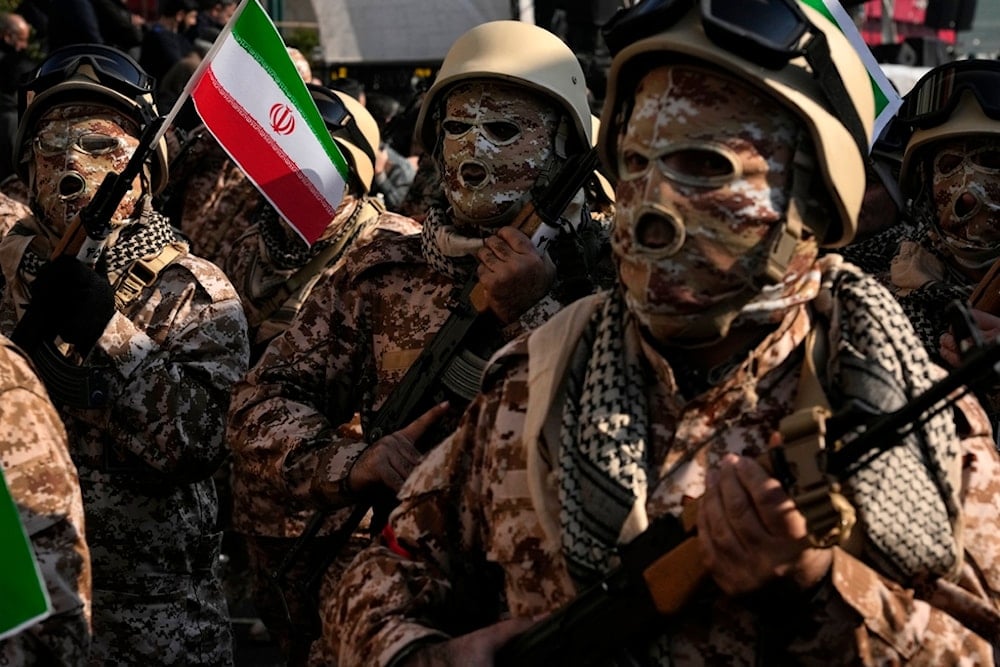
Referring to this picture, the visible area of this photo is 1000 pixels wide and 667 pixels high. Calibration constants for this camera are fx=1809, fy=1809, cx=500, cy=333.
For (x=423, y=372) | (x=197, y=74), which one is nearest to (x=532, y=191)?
(x=423, y=372)

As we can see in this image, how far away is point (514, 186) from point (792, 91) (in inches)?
84.4

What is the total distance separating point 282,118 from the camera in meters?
6.36

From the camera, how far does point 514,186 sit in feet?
17.6

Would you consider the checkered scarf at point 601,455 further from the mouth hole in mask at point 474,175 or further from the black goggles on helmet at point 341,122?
the black goggles on helmet at point 341,122

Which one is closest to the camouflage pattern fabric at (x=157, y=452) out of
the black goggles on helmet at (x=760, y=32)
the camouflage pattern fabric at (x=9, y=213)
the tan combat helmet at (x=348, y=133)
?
the tan combat helmet at (x=348, y=133)

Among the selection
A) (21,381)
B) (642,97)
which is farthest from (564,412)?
(21,381)

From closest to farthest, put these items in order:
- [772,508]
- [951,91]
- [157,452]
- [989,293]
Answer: [772,508] → [989,293] → [157,452] → [951,91]

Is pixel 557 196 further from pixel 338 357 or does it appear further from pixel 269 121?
pixel 269 121

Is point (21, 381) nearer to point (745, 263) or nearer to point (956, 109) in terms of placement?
point (745, 263)

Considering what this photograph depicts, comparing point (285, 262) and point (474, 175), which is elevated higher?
point (474, 175)

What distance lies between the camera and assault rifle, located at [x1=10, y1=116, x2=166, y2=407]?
18.5ft

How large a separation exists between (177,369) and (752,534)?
314cm

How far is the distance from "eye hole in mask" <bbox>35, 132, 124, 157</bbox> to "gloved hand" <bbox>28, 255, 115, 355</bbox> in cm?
58

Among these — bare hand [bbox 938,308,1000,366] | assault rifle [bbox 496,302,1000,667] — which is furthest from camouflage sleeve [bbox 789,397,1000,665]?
bare hand [bbox 938,308,1000,366]
